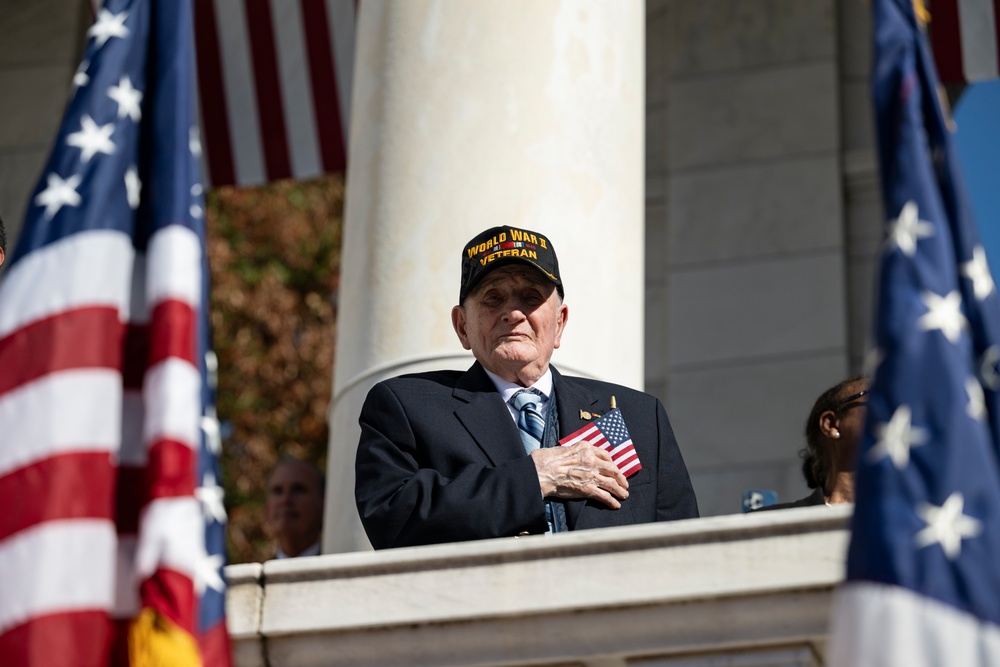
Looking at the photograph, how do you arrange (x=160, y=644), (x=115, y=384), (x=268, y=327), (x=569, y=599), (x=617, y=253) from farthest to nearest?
(x=268, y=327) < (x=617, y=253) < (x=569, y=599) < (x=115, y=384) < (x=160, y=644)

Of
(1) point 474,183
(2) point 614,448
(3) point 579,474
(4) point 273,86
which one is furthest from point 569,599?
(4) point 273,86

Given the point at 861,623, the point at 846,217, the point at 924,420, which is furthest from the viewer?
the point at 846,217

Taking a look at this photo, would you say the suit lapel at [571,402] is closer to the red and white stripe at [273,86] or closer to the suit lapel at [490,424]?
the suit lapel at [490,424]

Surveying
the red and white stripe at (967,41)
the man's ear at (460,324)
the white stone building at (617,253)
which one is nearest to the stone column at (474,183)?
the white stone building at (617,253)

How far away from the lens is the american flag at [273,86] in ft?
54.7

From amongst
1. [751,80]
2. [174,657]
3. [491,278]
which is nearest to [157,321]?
[174,657]

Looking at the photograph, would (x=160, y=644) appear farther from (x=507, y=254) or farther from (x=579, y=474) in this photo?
(x=507, y=254)

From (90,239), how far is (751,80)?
10315 millimetres

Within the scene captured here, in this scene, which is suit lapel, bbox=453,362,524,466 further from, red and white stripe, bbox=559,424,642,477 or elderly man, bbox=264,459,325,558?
elderly man, bbox=264,459,325,558

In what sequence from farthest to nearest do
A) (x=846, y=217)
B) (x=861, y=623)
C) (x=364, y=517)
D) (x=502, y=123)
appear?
1. (x=846, y=217)
2. (x=502, y=123)
3. (x=364, y=517)
4. (x=861, y=623)

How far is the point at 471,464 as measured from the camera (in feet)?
25.0

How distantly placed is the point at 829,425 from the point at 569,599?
2581 millimetres

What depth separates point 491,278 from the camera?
8.22 meters

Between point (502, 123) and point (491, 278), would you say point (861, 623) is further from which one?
point (502, 123)
